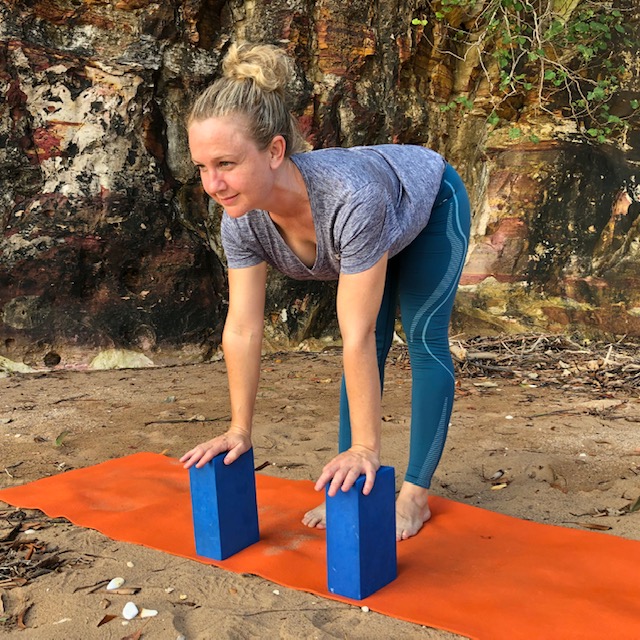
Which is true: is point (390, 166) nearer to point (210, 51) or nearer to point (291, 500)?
point (291, 500)

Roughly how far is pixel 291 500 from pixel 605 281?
4195 mm

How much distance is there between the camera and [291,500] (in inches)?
98.9

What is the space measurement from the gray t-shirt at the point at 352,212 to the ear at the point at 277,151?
3.5 inches

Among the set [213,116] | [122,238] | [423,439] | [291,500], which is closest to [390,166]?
[213,116]

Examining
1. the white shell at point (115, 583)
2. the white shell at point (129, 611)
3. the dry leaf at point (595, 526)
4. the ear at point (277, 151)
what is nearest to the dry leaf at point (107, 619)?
the white shell at point (129, 611)

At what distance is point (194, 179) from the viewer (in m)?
5.59

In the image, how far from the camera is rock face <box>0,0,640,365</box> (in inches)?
194

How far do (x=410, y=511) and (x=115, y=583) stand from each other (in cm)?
91

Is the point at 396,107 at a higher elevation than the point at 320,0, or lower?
lower

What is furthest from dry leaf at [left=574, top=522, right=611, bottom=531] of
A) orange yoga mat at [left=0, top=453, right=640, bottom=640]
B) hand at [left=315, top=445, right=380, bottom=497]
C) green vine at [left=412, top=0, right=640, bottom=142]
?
green vine at [left=412, top=0, right=640, bottom=142]

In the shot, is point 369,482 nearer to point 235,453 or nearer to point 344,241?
point 235,453

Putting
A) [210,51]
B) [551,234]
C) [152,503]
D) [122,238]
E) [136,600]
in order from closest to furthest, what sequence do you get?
1. [136,600]
2. [152,503]
3. [122,238]
4. [210,51]
5. [551,234]

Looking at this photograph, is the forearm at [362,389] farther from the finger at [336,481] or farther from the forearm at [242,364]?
the forearm at [242,364]

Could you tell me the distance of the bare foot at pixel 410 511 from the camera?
2.23m
